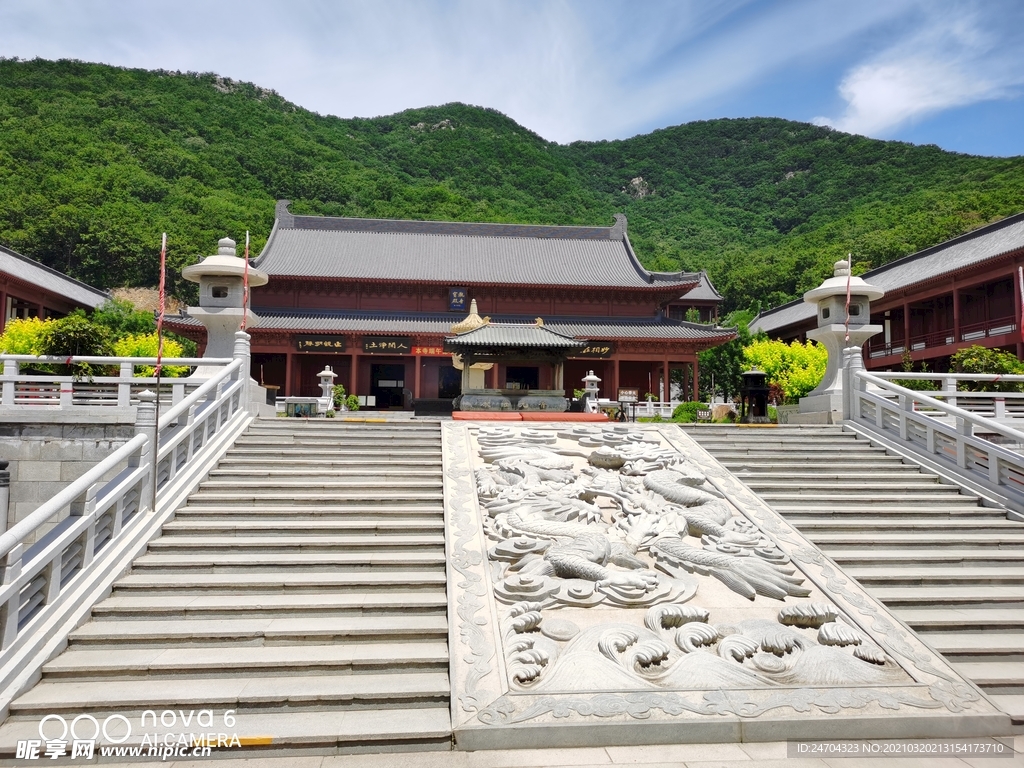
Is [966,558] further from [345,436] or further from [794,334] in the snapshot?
[794,334]

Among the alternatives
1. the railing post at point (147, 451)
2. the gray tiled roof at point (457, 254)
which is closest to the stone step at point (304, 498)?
the railing post at point (147, 451)

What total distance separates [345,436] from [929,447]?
8.83 meters

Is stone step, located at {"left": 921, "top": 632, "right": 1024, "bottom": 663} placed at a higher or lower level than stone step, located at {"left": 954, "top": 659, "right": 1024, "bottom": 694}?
higher

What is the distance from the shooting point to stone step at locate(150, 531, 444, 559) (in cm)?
658

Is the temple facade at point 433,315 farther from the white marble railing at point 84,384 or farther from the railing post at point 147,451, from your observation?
the railing post at point 147,451

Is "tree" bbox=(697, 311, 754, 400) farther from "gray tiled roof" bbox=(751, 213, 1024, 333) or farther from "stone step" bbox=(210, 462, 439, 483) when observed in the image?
"stone step" bbox=(210, 462, 439, 483)

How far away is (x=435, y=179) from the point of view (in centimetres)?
7250

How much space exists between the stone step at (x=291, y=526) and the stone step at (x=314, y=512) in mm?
47

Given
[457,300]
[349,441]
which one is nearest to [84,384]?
[349,441]

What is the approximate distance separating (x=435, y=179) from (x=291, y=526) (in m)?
70.5

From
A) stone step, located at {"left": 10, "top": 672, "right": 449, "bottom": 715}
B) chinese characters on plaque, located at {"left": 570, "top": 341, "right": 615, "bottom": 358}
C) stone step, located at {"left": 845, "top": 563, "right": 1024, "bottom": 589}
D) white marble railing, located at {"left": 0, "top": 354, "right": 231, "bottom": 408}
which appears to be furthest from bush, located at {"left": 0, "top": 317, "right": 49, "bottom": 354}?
stone step, located at {"left": 845, "top": 563, "right": 1024, "bottom": 589}

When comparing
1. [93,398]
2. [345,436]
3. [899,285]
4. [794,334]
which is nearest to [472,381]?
[345,436]

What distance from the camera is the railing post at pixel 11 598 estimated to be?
473 cm

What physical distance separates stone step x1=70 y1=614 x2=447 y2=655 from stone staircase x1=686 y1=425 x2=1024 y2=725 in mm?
4484
